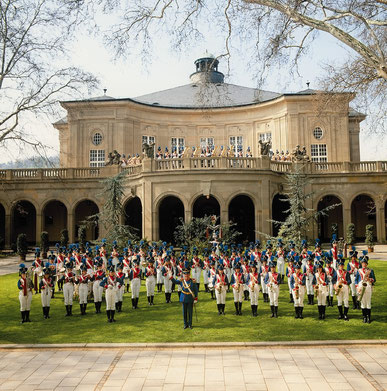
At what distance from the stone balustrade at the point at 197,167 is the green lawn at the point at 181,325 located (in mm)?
13743

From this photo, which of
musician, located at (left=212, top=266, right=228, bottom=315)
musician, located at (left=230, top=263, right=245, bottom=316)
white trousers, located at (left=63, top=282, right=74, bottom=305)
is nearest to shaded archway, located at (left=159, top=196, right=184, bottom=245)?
white trousers, located at (left=63, top=282, right=74, bottom=305)

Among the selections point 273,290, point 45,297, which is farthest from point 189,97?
point 273,290

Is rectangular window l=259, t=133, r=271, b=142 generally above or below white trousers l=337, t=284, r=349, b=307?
above

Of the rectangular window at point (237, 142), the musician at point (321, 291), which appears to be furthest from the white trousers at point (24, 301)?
the rectangular window at point (237, 142)

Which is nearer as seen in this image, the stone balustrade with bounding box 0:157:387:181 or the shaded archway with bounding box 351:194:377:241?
the stone balustrade with bounding box 0:157:387:181

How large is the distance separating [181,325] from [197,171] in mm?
16050

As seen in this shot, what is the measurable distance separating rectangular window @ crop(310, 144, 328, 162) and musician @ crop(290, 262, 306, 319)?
28142 mm

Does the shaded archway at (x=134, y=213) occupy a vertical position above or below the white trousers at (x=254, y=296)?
above

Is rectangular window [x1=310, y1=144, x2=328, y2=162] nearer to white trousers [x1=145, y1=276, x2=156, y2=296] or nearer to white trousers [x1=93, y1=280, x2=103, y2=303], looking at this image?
white trousers [x1=145, y1=276, x2=156, y2=296]

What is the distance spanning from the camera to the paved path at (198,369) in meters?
7.55

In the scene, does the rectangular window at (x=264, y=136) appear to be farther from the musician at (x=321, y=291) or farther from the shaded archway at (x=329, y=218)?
the musician at (x=321, y=291)

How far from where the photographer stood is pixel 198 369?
829 cm

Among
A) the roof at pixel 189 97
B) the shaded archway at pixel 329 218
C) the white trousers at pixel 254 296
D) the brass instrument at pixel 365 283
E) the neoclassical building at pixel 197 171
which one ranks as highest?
the roof at pixel 189 97

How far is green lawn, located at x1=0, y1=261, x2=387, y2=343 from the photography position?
34.6ft
